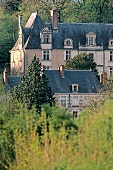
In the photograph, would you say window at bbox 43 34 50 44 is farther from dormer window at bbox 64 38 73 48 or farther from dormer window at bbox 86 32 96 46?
dormer window at bbox 86 32 96 46

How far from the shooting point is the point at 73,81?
62438 millimetres

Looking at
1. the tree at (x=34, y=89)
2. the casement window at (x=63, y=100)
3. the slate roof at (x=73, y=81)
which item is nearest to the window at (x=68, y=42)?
the slate roof at (x=73, y=81)

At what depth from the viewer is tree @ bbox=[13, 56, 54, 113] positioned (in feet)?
160

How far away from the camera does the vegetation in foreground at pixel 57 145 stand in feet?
73.5

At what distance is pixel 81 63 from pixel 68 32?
7239 mm

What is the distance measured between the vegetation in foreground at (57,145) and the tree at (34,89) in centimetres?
2077

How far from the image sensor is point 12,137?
27562mm

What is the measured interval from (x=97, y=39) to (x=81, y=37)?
4.16 ft

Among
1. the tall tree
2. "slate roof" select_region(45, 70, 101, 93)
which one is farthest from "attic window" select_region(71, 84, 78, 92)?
the tall tree

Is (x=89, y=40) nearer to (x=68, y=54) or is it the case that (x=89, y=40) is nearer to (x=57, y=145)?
(x=68, y=54)

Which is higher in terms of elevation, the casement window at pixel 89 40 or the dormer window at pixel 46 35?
the dormer window at pixel 46 35

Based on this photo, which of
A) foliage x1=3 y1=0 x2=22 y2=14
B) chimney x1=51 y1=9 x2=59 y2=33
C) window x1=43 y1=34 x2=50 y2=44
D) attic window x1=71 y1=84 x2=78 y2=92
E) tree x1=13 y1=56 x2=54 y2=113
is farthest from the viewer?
foliage x1=3 y1=0 x2=22 y2=14

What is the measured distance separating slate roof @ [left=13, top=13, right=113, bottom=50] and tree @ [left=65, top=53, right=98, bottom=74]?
4563mm

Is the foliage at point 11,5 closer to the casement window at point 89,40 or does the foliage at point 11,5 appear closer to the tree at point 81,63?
the casement window at point 89,40
